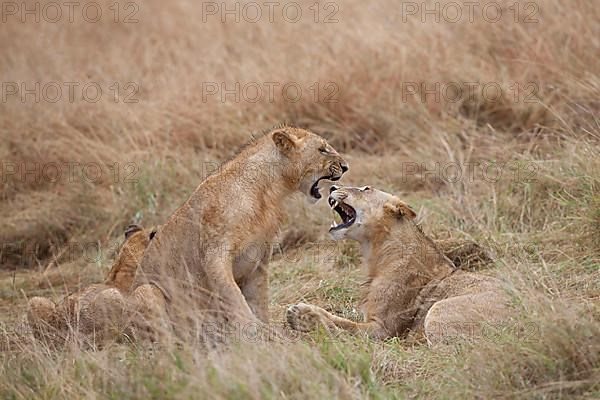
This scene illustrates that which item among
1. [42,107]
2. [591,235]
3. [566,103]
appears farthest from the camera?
[42,107]

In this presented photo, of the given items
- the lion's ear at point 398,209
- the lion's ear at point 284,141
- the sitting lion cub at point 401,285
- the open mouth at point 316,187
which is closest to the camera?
the sitting lion cub at point 401,285

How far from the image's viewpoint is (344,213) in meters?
7.75

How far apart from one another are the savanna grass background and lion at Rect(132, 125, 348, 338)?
2.03ft

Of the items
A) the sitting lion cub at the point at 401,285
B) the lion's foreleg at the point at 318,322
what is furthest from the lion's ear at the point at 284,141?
the lion's foreleg at the point at 318,322

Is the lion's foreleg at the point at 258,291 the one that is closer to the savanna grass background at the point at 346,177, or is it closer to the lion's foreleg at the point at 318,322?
the lion's foreleg at the point at 318,322

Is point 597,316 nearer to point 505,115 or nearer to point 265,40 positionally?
point 505,115

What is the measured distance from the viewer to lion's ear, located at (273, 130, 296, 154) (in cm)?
702

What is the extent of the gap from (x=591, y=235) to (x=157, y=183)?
4.15 meters

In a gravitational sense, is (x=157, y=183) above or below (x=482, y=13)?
below

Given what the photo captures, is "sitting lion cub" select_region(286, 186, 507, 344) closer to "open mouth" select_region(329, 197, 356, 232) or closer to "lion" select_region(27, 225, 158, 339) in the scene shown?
"open mouth" select_region(329, 197, 356, 232)

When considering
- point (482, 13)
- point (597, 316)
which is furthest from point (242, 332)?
point (482, 13)

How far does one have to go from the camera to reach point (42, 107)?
12148 millimetres

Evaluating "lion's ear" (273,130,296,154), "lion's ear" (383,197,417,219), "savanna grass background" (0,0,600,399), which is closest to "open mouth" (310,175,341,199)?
"lion's ear" (273,130,296,154)

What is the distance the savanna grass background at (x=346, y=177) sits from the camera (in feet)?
17.9
